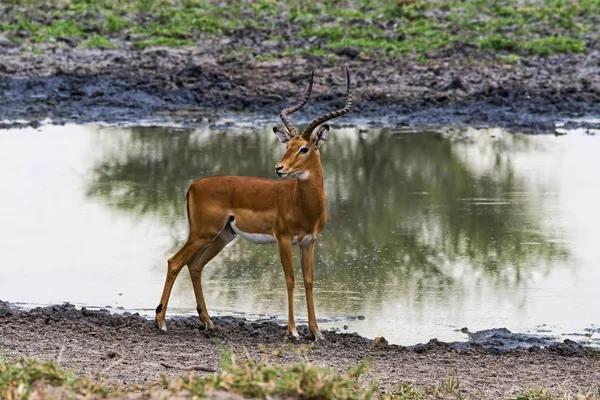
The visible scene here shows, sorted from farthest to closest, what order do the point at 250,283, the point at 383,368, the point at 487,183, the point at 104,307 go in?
the point at 487,183 → the point at 250,283 → the point at 104,307 → the point at 383,368

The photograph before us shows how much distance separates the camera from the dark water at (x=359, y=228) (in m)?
10.8

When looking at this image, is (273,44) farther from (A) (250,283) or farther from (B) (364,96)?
(A) (250,283)

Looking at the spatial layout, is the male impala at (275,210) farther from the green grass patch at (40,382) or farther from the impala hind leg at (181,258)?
the green grass patch at (40,382)

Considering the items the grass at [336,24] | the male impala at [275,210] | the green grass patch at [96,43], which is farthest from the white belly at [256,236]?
the green grass patch at [96,43]

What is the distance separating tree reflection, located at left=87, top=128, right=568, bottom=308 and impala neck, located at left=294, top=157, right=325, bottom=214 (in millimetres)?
1369

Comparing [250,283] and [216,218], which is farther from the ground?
[216,218]

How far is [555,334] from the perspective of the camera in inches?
389

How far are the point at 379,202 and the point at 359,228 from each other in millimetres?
1360

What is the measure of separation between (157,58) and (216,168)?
792 cm

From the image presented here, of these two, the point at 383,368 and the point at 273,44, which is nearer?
the point at 383,368

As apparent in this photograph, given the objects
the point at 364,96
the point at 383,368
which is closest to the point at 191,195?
the point at 383,368

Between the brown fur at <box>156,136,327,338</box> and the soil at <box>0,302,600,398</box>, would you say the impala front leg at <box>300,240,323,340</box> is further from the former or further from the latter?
the soil at <box>0,302,600,398</box>

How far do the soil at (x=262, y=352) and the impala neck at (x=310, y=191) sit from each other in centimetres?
97

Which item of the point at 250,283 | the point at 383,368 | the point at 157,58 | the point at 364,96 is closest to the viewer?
the point at 383,368
